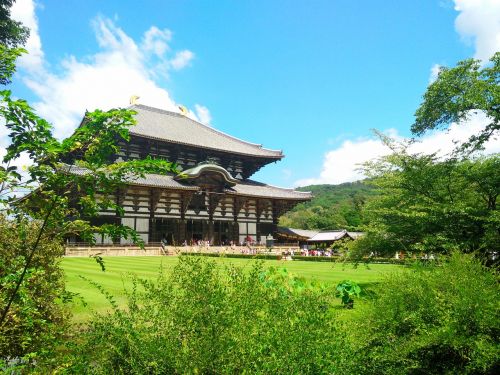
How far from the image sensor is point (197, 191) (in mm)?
34062

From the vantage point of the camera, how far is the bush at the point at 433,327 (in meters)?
3.75

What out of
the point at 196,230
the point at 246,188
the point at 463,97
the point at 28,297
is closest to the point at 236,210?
the point at 246,188

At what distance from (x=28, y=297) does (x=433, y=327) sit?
4001 millimetres

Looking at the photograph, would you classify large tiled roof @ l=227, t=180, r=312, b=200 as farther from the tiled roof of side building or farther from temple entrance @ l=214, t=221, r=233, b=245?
temple entrance @ l=214, t=221, r=233, b=245

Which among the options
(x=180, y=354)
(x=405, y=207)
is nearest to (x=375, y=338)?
(x=180, y=354)

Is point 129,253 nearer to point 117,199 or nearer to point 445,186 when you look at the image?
point 117,199

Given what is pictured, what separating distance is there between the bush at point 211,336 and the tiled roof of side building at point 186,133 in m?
30.4

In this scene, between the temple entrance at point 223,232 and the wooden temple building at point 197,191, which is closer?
the wooden temple building at point 197,191

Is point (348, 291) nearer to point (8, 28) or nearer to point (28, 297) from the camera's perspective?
point (28, 297)

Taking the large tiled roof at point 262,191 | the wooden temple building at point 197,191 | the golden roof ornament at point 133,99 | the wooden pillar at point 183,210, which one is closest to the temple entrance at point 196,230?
the wooden temple building at point 197,191

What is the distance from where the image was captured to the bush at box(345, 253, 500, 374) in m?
3.75

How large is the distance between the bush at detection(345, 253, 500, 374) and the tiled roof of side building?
30.7 meters

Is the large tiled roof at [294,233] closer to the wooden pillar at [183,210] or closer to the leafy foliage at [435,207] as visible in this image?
the wooden pillar at [183,210]

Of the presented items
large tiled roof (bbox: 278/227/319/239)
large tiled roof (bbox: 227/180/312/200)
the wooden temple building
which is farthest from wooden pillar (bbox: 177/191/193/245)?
large tiled roof (bbox: 278/227/319/239)
